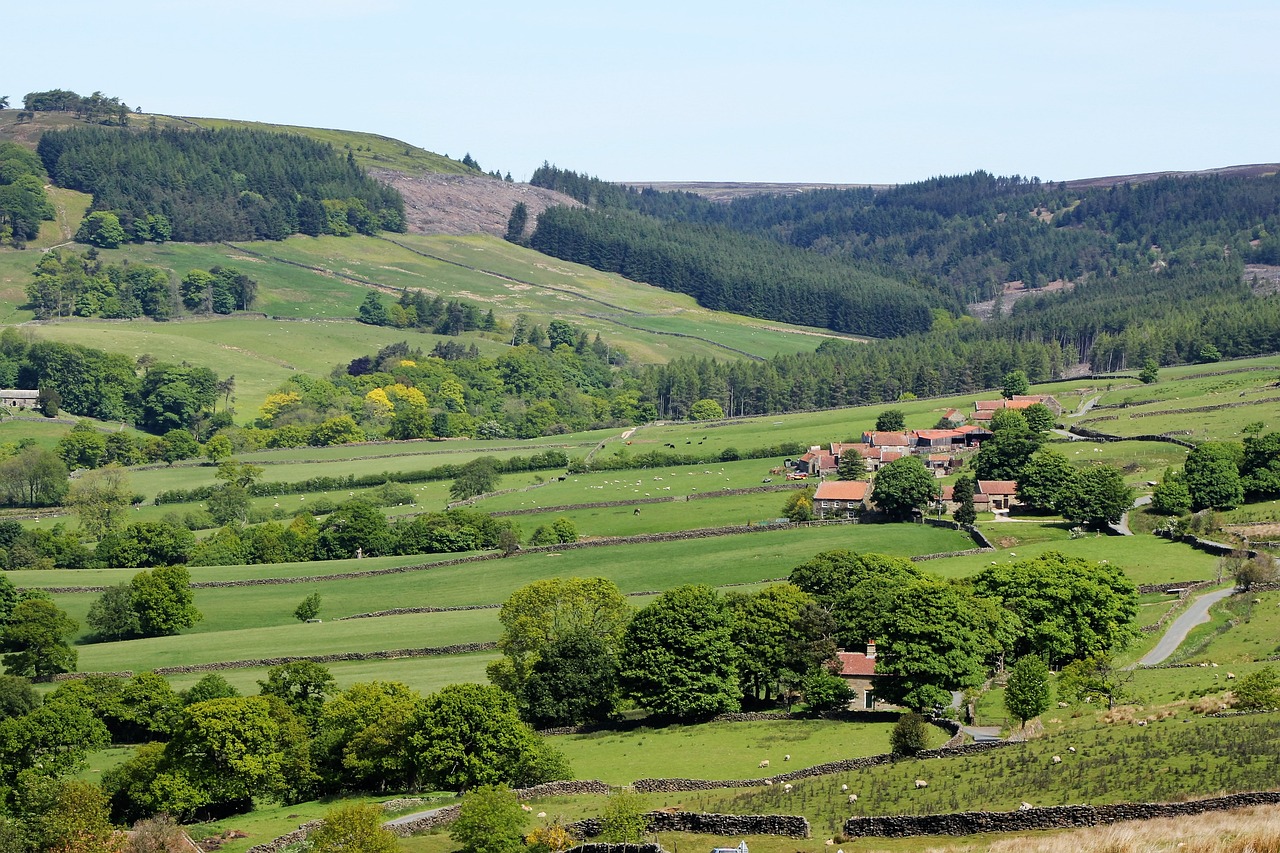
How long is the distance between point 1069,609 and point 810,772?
23.7 metres

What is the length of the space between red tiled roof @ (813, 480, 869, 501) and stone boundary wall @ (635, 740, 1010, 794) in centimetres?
6528

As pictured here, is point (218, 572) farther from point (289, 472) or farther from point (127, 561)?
point (289, 472)

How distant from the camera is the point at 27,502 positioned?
143 metres

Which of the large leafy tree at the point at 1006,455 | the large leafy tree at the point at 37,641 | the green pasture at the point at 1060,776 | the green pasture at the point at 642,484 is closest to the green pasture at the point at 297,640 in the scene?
the large leafy tree at the point at 37,641

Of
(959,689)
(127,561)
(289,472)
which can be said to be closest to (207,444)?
(289,472)

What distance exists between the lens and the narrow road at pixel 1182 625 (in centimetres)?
7200

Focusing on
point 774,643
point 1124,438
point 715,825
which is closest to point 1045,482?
point 1124,438

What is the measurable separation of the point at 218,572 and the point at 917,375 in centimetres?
11049

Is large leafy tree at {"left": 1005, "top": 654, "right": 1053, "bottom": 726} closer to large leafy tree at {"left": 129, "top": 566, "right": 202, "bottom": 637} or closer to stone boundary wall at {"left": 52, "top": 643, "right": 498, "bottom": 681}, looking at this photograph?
stone boundary wall at {"left": 52, "top": 643, "right": 498, "bottom": 681}

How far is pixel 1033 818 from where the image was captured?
43.2m

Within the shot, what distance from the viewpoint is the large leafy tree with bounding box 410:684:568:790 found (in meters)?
57.8

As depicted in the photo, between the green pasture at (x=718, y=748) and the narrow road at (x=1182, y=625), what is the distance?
661 inches

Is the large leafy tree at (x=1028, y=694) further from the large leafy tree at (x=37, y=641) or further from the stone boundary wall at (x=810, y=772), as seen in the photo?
the large leafy tree at (x=37, y=641)

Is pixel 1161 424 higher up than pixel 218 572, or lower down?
higher up
